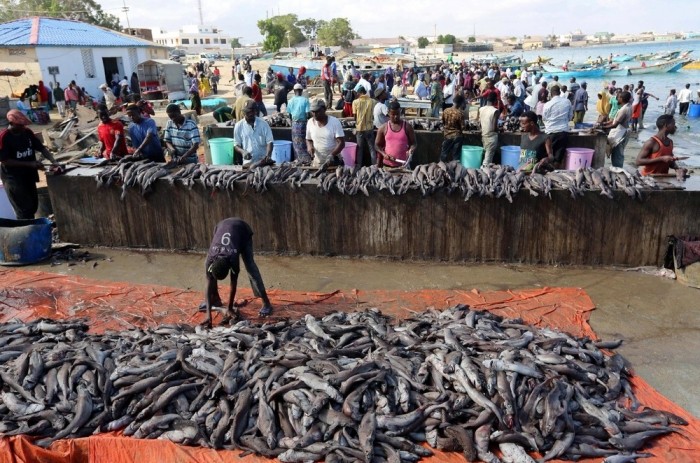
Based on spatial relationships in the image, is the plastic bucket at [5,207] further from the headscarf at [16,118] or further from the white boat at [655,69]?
the white boat at [655,69]

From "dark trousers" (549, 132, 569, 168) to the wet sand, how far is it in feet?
12.1

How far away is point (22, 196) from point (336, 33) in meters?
115

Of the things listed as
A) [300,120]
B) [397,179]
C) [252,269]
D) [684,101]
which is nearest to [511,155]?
[397,179]

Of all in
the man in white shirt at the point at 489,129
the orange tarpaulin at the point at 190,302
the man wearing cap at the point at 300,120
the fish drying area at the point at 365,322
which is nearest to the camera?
the fish drying area at the point at 365,322

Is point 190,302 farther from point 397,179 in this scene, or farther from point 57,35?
point 57,35

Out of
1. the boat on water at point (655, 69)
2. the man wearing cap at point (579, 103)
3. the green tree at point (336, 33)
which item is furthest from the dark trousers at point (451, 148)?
the green tree at point (336, 33)

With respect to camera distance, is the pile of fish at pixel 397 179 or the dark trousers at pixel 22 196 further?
the dark trousers at pixel 22 196

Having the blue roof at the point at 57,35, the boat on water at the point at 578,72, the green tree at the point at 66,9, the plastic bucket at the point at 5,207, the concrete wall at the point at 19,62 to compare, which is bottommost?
the plastic bucket at the point at 5,207

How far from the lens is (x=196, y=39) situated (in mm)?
136125

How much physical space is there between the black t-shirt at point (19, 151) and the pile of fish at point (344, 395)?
4542mm

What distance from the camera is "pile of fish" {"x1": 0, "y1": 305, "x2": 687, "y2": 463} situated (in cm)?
449

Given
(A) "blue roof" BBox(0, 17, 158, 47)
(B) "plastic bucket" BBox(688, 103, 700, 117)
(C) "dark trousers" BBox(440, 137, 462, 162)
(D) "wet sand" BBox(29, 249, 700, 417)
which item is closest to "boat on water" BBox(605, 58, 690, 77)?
(B) "plastic bucket" BBox(688, 103, 700, 117)

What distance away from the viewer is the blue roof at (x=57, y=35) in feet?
93.8

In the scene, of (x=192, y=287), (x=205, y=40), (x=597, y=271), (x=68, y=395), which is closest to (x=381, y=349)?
(x=68, y=395)
